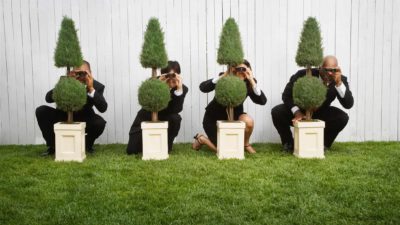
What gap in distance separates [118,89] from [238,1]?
2.00 metres

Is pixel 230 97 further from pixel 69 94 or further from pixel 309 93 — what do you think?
pixel 69 94

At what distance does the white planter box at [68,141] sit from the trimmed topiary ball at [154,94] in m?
0.74

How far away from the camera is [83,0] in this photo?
6.46 m

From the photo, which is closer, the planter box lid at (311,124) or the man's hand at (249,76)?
the planter box lid at (311,124)

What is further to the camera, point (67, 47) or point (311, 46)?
point (311, 46)

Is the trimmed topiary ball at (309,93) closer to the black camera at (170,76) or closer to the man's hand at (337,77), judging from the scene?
the man's hand at (337,77)

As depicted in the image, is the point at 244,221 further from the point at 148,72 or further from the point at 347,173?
the point at 148,72

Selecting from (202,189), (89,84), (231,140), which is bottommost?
(202,189)

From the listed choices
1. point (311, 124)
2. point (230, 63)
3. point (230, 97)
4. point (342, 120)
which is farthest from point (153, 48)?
point (342, 120)

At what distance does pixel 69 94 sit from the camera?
5.19m

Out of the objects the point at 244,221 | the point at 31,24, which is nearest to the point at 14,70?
the point at 31,24

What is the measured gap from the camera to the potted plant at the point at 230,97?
5.34 metres

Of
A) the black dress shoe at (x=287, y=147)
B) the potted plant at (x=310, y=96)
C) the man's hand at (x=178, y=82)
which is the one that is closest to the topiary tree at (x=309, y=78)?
the potted plant at (x=310, y=96)

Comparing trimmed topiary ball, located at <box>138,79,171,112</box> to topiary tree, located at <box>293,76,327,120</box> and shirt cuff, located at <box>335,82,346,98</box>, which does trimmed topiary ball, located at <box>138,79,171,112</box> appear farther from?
shirt cuff, located at <box>335,82,346,98</box>
